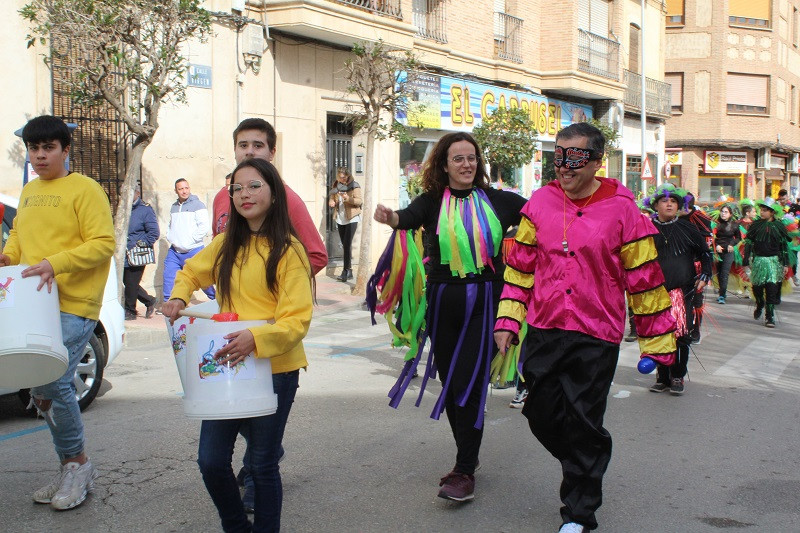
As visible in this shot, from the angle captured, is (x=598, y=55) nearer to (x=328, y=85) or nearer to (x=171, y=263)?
(x=328, y=85)

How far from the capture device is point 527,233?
14.1 ft

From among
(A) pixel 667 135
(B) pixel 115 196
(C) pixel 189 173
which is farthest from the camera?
(A) pixel 667 135

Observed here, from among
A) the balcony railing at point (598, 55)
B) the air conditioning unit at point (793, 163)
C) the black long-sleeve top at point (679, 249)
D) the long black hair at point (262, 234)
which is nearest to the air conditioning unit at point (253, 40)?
the black long-sleeve top at point (679, 249)

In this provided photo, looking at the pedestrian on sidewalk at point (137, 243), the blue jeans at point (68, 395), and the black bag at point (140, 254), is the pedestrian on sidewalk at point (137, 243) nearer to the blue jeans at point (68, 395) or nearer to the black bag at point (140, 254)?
the black bag at point (140, 254)

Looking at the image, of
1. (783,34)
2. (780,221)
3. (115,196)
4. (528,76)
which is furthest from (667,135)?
(115,196)

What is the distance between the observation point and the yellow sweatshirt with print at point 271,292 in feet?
11.6

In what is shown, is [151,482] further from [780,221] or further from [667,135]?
[667,135]

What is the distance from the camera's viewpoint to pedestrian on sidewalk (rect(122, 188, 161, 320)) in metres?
11.8

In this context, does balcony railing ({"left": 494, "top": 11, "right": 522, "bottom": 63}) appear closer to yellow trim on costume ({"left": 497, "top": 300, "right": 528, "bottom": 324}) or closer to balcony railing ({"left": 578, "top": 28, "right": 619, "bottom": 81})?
balcony railing ({"left": 578, "top": 28, "right": 619, "bottom": 81})

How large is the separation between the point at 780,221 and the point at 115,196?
9.60 meters

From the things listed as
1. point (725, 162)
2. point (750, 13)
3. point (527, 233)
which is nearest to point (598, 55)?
point (725, 162)

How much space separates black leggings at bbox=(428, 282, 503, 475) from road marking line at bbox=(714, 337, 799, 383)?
4.80m

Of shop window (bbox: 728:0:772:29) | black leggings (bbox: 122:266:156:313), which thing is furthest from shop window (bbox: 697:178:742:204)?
black leggings (bbox: 122:266:156:313)

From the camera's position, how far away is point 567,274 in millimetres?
4105
